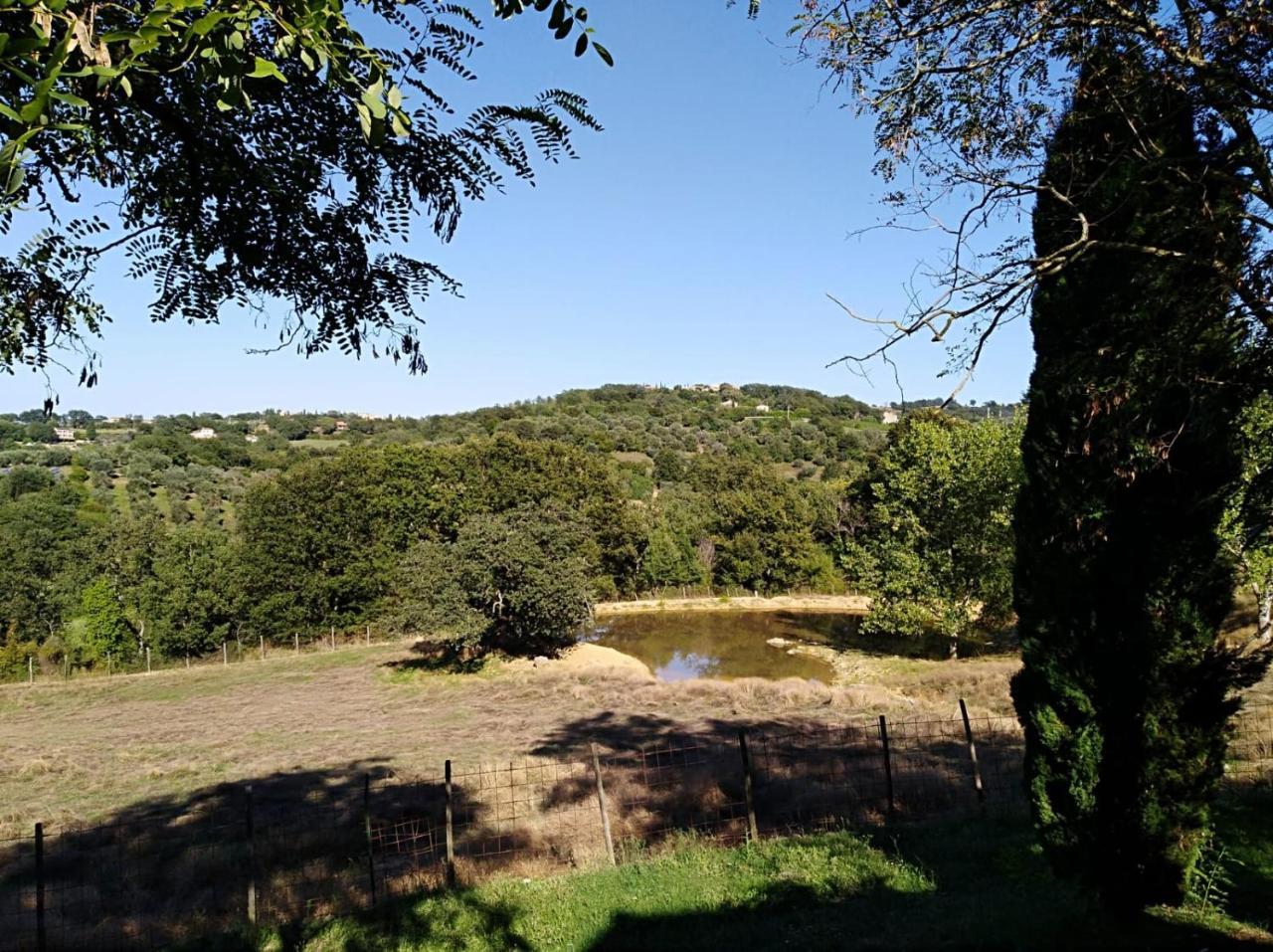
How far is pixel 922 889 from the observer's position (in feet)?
22.5

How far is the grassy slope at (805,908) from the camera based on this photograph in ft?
18.1

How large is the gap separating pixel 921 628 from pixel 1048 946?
26.0m

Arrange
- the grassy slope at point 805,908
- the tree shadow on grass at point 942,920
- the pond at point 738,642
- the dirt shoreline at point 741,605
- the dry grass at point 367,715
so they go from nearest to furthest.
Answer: the tree shadow on grass at point 942,920 → the grassy slope at point 805,908 → the dry grass at point 367,715 → the pond at point 738,642 → the dirt shoreline at point 741,605

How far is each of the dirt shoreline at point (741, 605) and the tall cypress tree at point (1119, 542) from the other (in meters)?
36.3

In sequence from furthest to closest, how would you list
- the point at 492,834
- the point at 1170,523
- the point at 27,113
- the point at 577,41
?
the point at 492,834, the point at 1170,523, the point at 577,41, the point at 27,113

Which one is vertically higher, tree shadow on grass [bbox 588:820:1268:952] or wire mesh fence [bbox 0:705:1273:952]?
tree shadow on grass [bbox 588:820:1268:952]

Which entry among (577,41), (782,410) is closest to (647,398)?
(782,410)

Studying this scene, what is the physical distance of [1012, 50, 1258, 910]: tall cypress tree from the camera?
4609 mm

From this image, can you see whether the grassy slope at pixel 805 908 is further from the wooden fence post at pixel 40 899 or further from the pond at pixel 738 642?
the pond at pixel 738 642

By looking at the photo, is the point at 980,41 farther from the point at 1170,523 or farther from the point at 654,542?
the point at 654,542

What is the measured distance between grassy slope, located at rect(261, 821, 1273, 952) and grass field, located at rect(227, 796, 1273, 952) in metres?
0.02

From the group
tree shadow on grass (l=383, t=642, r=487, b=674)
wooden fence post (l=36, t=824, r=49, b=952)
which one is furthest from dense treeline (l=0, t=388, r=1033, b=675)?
wooden fence post (l=36, t=824, r=49, b=952)

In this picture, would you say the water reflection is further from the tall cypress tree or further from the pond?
the tall cypress tree

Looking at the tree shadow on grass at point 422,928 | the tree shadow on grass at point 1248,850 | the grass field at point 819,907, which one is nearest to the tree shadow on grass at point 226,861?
the tree shadow on grass at point 422,928
